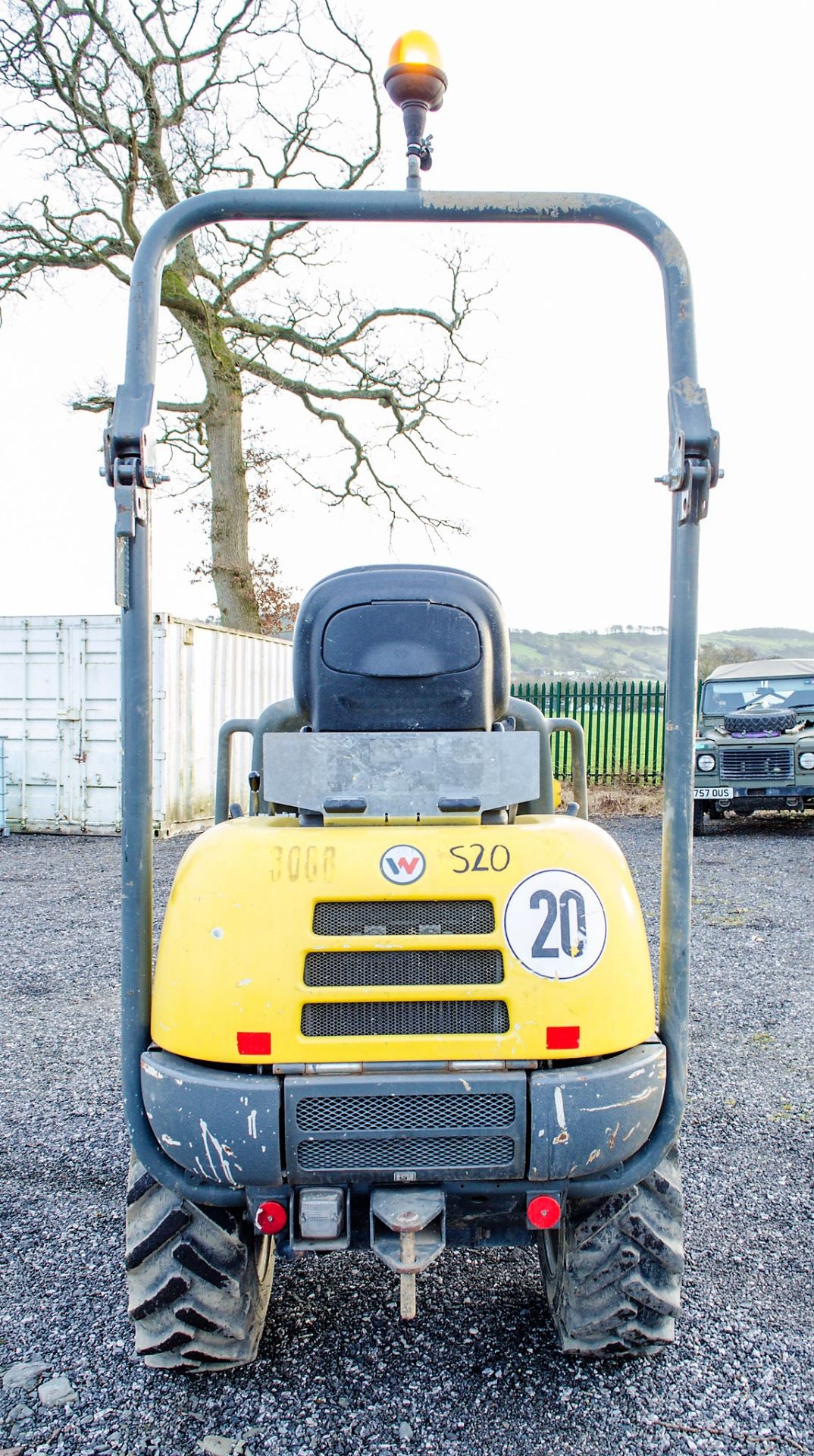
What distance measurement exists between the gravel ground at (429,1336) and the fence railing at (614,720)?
16213mm

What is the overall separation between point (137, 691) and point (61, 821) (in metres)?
13.3

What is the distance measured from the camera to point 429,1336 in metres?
2.93

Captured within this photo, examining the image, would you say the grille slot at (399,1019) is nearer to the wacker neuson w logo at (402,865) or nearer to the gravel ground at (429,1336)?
the wacker neuson w logo at (402,865)

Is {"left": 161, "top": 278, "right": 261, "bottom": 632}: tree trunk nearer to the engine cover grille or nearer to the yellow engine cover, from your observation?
the yellow engine cover

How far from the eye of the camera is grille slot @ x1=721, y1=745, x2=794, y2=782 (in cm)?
1456

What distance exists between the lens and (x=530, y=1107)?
2352mm

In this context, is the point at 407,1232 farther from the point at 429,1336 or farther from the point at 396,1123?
the point at 429,1336

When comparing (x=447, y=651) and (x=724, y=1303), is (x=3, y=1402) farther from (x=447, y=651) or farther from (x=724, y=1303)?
(x=447, y=651)

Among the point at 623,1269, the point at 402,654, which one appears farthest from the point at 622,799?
the point at 402,654

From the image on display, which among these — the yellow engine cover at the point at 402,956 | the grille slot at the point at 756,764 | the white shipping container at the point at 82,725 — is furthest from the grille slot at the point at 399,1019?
the grille slot at the point at 756,764

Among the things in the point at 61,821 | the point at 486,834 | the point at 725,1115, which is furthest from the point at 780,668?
the point at 486,834

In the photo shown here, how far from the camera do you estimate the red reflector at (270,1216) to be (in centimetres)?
242

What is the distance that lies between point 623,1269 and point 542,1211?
0.40 m

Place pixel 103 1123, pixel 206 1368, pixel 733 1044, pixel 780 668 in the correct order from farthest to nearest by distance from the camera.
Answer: pixel 780 668 < pixel 733 1044 < pixel 103 1123 < pixel 206 1368
